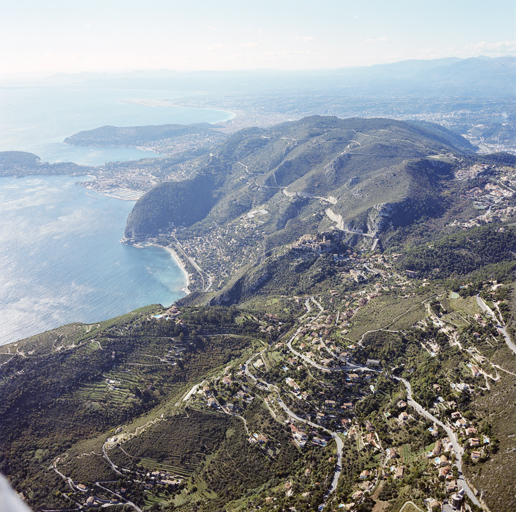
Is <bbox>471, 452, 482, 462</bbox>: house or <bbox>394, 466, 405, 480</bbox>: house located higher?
<bbox>471, 452, 482, 462</bbox>: house

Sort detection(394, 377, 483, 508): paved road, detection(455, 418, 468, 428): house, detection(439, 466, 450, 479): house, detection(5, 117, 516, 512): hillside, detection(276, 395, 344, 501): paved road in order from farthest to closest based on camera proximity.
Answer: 1. detection(455, 418, 468, 428): house
2. detection(276, 395, 344, 501): paved road
3. detection(5, 117, 516, 512): hillside
4. detection(439, 466, 450, 479): house
5. detection(394, 377, 483, 508): paved road

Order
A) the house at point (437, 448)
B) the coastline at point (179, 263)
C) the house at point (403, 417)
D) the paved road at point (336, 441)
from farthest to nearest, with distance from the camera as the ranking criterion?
1. the coastline at point (179, 263)
2. the house at point (403, 417)
3. the paved road at point (336, 441)
4. the house at point (437, 448)

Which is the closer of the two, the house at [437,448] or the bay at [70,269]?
the house at [437,448]

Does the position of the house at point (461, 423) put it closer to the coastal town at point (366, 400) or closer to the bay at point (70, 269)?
the coastal town at point (366, 400)

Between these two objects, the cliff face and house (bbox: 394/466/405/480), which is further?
the cliff face

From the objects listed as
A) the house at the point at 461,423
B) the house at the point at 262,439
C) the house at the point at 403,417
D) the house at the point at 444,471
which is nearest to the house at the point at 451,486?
the house at the point at 444,471

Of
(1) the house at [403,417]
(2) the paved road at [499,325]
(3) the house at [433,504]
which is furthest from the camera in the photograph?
(2) the paved road at [499,325]

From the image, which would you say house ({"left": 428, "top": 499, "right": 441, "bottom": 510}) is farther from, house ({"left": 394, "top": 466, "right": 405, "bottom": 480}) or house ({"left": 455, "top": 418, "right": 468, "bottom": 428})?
house ({"left": 455, "top": 418, "right": 468, "bottom": 428})

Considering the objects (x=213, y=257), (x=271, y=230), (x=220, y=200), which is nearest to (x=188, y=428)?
(x=213, y=257)

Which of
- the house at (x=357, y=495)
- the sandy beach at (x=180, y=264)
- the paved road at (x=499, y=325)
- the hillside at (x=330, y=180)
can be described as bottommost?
the sandy beach at (x=180, y=264)

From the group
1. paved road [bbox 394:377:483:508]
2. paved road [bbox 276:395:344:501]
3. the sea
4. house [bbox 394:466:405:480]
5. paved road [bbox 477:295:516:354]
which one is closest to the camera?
paved road [bbox 394:377:483:508]

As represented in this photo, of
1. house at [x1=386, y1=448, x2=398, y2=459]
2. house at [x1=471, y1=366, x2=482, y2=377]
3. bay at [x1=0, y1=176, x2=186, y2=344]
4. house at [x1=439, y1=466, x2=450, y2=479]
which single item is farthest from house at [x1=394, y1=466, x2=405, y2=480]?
bay at [x1=0, y1=176, x2=186, y2=344]
